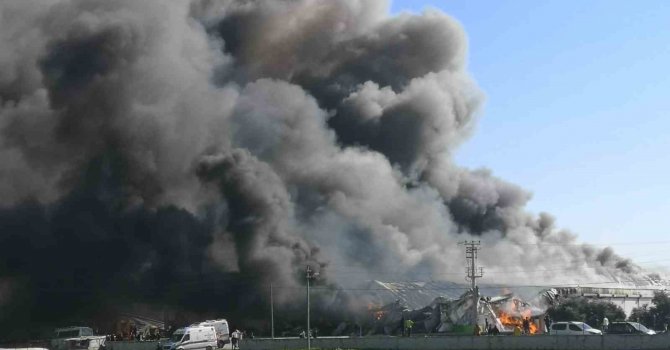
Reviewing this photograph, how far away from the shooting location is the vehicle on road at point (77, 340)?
6838 cm

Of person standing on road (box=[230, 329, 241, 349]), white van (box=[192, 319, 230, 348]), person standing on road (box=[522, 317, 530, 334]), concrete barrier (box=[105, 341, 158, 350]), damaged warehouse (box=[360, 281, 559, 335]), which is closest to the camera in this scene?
concrete barrier (box=[105, 341, 158, 350])

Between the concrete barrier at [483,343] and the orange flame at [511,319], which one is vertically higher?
the concrete barrier at [483,343]

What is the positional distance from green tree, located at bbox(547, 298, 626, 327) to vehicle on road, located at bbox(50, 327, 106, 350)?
1624 inches

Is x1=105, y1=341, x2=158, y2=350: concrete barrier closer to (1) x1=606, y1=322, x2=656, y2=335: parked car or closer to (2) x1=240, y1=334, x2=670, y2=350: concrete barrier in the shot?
(2) x1=240, y1=334, x2=670, y2=350: concrete barrier

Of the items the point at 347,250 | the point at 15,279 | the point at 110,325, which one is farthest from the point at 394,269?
the point at 15,279

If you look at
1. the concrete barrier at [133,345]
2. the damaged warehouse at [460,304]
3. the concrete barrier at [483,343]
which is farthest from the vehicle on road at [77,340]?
the damaged warehouse at [460,304]

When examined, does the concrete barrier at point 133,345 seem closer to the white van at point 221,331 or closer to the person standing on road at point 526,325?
the white van at point 221,331

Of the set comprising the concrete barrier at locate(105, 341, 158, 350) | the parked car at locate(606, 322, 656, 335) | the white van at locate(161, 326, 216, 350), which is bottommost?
the concrete barrier at locate(105, 341, 158, 350)

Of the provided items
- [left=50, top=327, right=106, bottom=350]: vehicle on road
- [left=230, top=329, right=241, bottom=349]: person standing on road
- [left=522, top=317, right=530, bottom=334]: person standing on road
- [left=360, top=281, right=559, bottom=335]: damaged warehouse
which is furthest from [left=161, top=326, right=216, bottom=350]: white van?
[left=522, top=317, right=530, bottom=334]: person standing on road

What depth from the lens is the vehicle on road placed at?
224ft

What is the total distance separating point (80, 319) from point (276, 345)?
34.8 m

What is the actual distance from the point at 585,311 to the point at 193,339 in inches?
1642

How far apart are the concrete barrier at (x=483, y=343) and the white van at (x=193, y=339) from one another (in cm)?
245

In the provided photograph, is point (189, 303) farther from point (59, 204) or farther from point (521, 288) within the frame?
point (521, 288)
